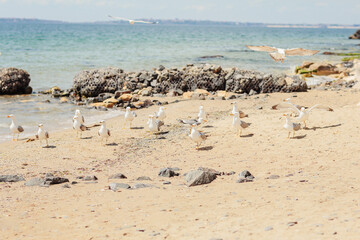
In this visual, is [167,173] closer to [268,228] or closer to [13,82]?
[268,228]

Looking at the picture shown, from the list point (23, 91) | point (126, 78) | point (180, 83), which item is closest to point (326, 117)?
point (180, 83)

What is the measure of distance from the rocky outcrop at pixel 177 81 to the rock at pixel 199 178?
13269 millimetres

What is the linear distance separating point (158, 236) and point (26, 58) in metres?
37.5

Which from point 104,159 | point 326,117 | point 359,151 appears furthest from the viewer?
point 326,117

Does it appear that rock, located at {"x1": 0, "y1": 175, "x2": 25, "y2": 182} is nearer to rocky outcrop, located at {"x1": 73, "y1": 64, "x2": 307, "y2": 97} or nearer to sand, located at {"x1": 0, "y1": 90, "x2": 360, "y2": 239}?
sand, located at {"x1": 0, "y1": 90, "x2": 360, "y2": 239}

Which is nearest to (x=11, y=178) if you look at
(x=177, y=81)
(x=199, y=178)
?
(x=199, y=178)

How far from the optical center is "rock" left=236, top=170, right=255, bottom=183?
8.20m

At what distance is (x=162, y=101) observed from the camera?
19.4m

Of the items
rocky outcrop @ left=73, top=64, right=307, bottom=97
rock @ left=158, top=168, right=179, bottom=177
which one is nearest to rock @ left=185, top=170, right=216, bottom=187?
rock @ left=158, top=168, right=179, bottom=177

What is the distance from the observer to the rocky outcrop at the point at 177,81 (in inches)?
835

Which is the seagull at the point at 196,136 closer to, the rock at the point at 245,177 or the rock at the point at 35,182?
the rock at the point at 245,177

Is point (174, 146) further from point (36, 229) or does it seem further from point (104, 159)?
point (36, 229)

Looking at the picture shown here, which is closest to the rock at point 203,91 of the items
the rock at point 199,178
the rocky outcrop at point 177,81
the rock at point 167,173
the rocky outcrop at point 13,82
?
the rocky outcrop at point 177,81

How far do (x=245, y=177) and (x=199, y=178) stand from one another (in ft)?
3.16
